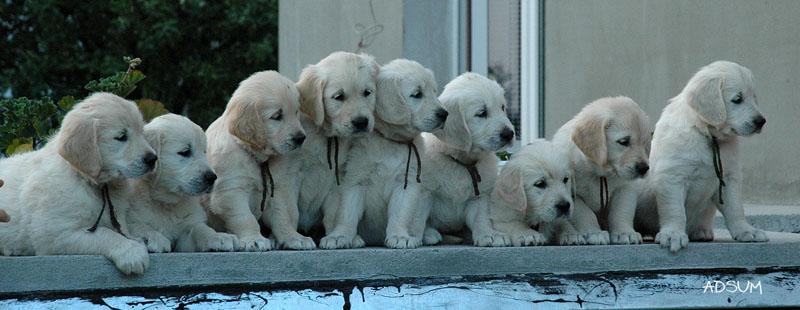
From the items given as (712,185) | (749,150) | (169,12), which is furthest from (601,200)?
(169,12)

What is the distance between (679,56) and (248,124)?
593 cm

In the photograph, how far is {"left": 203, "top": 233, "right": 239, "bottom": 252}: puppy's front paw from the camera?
19.4 ft

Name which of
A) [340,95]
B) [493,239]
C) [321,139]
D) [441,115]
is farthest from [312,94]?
[493,239]

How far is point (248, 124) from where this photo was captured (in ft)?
20.2

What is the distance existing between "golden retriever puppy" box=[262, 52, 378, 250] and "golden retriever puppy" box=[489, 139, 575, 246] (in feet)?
2.70

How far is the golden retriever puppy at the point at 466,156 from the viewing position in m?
6.59

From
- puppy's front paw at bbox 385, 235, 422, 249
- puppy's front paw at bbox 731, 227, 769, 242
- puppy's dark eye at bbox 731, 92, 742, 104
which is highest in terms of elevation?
puppy's dark eye at bbox 731, 92, 742, 104

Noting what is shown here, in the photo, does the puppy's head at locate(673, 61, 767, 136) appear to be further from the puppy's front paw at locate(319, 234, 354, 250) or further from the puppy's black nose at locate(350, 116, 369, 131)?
the puppy's front paw at locate(319, 234, 354, 250)

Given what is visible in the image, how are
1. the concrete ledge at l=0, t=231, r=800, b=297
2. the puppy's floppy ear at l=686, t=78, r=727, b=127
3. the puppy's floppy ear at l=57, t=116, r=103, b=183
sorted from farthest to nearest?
the puppy's floppy ear at l=686, t=78, r=727, b=127 → the puppy's floppy ear at l=57, t=116, r=103, b=183 → the concrete ledge at l=0, t=231, r=800, b=297

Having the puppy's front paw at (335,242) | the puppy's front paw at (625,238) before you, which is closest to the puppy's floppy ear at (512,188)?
the puppy's front paw at (625,238)

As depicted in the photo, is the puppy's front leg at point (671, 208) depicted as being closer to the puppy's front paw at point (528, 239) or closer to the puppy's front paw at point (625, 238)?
the puppy's front paw at point (625, 238)

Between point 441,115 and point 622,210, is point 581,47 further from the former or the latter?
point 441,115

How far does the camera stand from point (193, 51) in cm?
2936

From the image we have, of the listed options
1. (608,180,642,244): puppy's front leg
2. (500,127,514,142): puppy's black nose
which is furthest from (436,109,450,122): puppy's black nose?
(608,180,642,244): puppy's front leg
